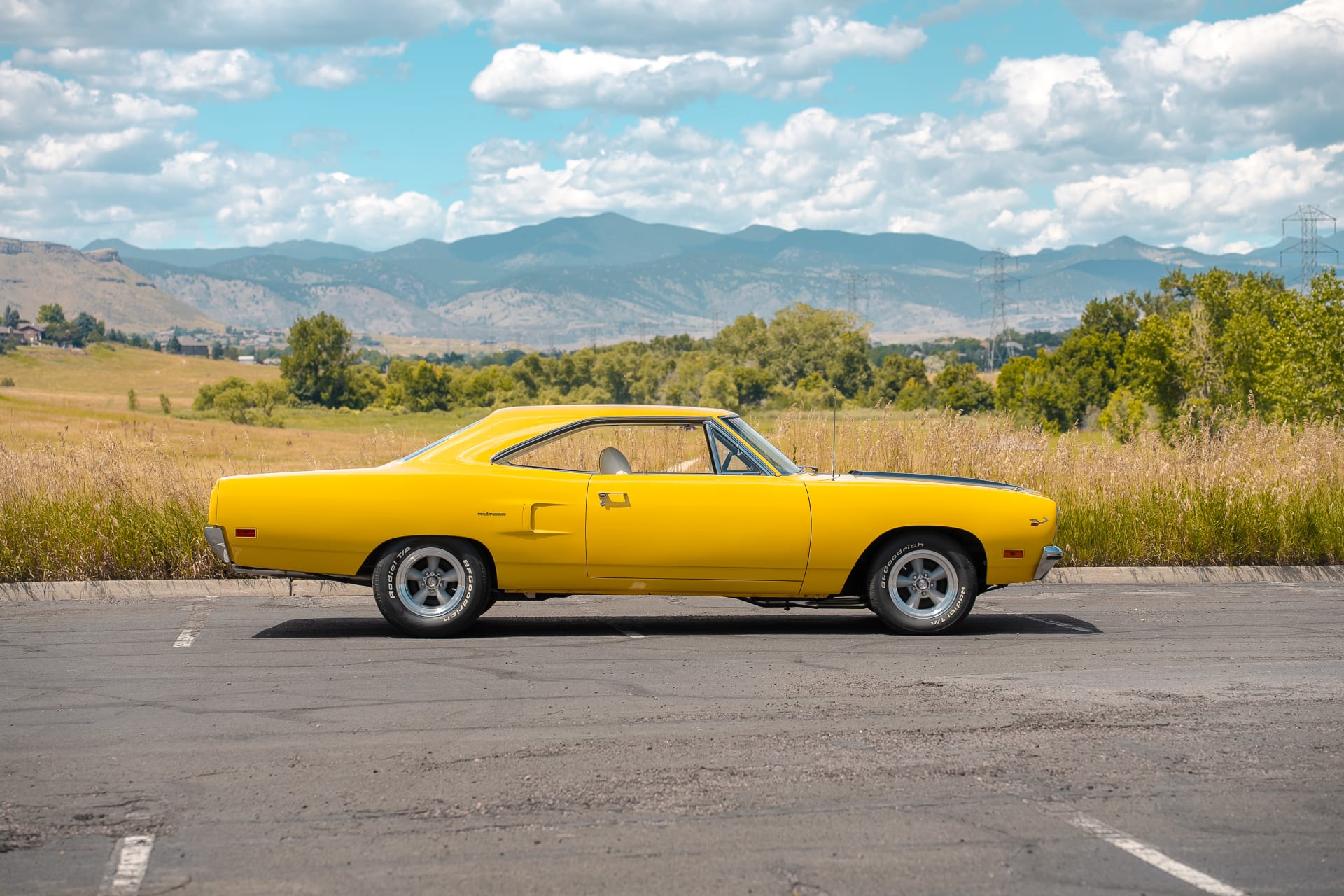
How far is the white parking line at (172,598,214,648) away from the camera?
27.8ft

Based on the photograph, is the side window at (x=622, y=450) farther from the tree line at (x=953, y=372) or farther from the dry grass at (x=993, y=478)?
the tree line at (x=953, y=372)

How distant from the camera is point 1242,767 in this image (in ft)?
18.0

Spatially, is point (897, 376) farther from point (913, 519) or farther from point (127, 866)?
point (127, 866)

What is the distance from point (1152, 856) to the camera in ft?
14.4

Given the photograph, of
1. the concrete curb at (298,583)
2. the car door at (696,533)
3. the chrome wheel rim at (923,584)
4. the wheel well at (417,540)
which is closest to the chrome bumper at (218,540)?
Answer: the wheel well at (417,540)

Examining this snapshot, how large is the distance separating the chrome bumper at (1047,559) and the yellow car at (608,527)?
0.8 inches

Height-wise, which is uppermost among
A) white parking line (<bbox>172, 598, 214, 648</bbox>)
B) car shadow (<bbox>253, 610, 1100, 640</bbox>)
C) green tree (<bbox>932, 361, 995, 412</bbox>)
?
green tree (<bbox>932, 361, 995, 412</bbox>)

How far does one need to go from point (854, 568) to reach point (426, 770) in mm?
4064

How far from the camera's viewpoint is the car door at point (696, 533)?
845 cm

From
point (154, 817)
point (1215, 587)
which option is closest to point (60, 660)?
point (154, 817)

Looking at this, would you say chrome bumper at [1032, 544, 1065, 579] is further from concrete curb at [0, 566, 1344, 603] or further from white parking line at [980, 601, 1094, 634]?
concrete curb at [0, 566, 1344, 603]

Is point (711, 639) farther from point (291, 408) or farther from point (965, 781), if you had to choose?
point (291, 408)

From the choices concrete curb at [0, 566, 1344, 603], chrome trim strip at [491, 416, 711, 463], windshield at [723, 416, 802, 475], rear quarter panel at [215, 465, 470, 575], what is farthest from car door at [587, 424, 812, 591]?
concrete curb at [0, 566, 1344, 603]

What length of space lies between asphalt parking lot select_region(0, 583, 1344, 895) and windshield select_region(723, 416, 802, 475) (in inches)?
45.1
